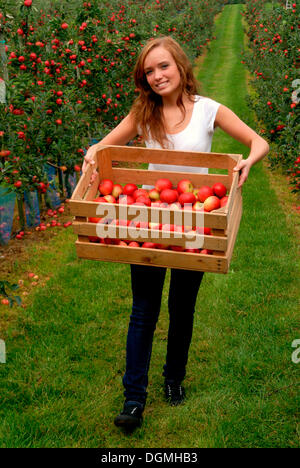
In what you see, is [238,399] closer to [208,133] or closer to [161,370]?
[161,370]

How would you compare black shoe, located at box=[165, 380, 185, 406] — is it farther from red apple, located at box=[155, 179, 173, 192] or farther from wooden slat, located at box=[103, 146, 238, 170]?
wooden slat, located at box=[103, 146, 238, 170]

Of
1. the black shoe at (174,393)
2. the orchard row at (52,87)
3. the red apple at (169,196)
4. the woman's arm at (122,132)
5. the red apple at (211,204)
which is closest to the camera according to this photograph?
the red apple at (211,204)

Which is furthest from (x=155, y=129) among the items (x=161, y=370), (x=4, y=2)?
(x=4, y=2)

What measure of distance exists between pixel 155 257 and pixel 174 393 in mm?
1116

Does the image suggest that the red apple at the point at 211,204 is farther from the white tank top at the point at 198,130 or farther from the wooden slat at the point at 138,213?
the white tank top at the point at 198,130

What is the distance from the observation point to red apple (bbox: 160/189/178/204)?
2432 millimetres

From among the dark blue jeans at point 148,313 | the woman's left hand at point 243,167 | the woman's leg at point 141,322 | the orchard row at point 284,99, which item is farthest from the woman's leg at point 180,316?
the orchard row at point 284,99

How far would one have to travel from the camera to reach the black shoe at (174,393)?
2922 millimetres

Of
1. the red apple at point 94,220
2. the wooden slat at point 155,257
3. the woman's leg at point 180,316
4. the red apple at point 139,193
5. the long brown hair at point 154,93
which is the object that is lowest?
the woman's leg at point 180,316

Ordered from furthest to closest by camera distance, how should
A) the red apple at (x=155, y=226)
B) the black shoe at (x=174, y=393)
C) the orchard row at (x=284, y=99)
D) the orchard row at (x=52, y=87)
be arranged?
the orchard row at (x=284, y=99), the orchard row at (x=52, y=87), the black shoe at (x=174, y=393), the red apple at (x=155, y=226)

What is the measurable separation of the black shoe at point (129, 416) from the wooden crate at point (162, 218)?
86cm

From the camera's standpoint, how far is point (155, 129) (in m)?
2.51

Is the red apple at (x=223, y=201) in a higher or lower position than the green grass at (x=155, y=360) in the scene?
higher

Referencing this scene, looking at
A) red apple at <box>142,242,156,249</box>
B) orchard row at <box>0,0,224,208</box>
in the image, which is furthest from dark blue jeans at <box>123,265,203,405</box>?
orchard row at <box>0,0,224,208</box>
